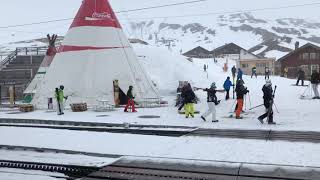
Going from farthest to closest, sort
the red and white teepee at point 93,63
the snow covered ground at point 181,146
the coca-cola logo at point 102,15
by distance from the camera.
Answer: the coca-cola logo at point 102,15
the red and white teepee at point 93,63
the snow covered ground at point 181,146

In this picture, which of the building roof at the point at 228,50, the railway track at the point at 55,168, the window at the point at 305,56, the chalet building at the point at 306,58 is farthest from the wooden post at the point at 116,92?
the building roof at the point at 228,50

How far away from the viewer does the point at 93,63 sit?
76.5 feet

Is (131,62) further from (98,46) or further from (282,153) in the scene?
(282,153)

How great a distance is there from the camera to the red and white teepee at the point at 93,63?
23.2m

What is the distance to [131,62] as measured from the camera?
2425cm

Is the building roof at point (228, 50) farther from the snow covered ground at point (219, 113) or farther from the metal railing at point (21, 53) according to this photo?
the snow covered ground at point (219, 113)

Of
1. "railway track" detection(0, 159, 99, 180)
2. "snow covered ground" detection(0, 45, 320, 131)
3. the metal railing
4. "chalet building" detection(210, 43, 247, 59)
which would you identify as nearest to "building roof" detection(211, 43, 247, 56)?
"chalet building" detection(210, 43, 247, 59)

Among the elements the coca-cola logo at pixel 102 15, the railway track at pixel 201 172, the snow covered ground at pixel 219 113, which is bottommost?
the railway track at pixel 201 172

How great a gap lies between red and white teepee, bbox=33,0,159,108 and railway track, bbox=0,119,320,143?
16.1 ft

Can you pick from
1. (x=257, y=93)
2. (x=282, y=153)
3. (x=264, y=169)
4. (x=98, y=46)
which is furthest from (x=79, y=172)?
(x=257, y=93)

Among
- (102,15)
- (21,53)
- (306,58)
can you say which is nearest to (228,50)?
(306,58)

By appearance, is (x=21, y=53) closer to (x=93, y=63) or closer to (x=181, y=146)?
(x=93, y=63)

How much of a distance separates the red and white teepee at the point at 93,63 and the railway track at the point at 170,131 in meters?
4.91

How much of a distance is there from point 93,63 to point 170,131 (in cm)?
979
